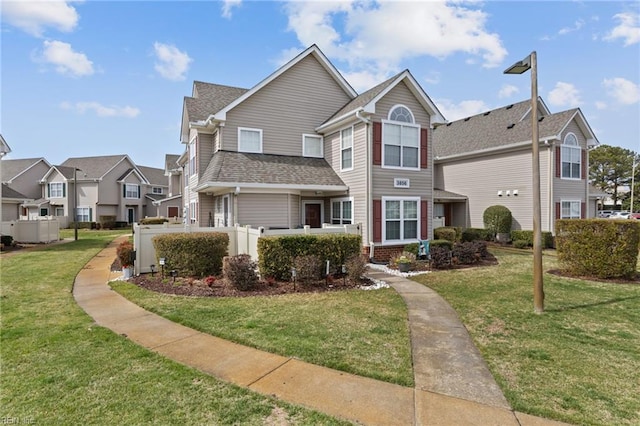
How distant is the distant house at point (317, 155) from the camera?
1367cm

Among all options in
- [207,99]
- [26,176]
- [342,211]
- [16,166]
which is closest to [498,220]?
[342,211]

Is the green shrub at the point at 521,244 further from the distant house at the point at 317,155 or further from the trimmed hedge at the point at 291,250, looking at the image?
the trimmed hedge at the point at 291,250

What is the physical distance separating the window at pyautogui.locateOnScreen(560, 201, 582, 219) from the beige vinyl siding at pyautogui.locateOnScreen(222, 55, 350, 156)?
48.1ft

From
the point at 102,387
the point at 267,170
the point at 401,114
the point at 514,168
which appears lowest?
the point at 102,387

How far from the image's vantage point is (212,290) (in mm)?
8602

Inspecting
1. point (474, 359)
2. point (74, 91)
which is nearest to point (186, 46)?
point (74, 91)

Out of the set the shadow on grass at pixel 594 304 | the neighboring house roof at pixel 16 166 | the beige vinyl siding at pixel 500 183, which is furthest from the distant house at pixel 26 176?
the shadow on grass at pixel 594 304

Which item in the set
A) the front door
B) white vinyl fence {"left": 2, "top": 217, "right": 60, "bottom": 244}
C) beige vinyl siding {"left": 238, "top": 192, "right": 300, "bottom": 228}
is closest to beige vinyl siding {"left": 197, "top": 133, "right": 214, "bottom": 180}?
beige vinyl siding {"left": 238, "top": 192, "right": 300, "bottom": 228}

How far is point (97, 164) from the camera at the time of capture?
132ft

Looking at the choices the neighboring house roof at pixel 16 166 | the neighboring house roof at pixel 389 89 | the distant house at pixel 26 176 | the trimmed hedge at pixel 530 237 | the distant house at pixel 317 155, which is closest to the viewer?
the neighboring house roof at pixel 389 89

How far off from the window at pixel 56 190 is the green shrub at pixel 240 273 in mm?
40500

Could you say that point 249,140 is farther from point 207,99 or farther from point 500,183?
point 500,183

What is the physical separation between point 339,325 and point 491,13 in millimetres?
10765

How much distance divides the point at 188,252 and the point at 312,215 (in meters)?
7.34
